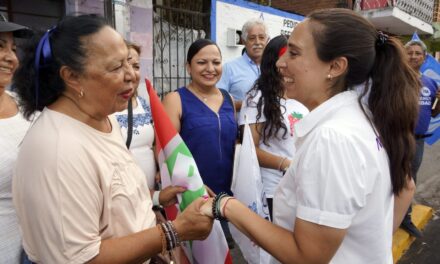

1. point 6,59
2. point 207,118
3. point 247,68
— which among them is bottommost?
point 207,118

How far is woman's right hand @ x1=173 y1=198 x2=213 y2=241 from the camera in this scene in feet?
4.88

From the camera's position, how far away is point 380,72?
136 centimetres

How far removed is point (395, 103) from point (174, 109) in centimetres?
172

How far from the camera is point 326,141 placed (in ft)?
3.84

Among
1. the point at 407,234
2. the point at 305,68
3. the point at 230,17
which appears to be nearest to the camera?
the point at 305,68

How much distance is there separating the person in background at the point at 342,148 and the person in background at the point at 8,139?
1096 millimetres

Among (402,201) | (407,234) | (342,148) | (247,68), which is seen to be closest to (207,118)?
(247,68)

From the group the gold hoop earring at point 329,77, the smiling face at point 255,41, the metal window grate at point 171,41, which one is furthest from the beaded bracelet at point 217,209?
the metal window grate at point 171,41

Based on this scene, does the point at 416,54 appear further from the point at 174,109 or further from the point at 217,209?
the point at 217,209

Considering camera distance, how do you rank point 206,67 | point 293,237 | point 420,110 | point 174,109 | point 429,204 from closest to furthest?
point 293,237
point 174,109
point 206,67
point 420,110
point 429,204

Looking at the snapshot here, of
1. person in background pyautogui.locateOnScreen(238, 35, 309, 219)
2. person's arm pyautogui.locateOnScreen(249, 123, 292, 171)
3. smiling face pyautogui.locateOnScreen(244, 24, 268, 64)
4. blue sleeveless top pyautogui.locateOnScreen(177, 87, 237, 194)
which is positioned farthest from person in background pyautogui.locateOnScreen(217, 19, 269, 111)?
person's arm pyautogui.locateOnScreen(249, 123, 292, 171)

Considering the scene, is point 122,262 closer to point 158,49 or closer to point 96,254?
point 96,254

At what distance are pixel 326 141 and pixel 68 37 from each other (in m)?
0.99

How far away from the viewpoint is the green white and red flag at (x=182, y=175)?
1800mm
